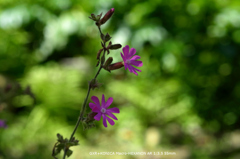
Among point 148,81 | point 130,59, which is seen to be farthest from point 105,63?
point 148,81

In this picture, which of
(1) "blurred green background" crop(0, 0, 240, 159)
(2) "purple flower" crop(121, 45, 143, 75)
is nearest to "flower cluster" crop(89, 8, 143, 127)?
(2) "purple flower" crop(121, 45, 143, 75)

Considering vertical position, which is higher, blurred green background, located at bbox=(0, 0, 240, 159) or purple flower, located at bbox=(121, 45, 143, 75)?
blurred green background, located at bbox=(0, 0, 240, 159)

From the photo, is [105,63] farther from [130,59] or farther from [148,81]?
[148,81]

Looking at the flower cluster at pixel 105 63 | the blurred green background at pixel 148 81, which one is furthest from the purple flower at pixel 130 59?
the blurred green background at pixel 148 81

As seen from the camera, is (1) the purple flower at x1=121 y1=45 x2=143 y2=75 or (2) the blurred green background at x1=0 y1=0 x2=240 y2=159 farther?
(2) the blurred green background at x1=0 y1=0 x2=240 y2=159

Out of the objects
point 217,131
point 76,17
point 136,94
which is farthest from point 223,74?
point 76,17

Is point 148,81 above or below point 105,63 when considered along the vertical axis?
above

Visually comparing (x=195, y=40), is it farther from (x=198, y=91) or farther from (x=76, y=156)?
(x=76, y=156)

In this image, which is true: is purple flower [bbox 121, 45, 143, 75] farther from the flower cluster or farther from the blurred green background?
the blurred green background

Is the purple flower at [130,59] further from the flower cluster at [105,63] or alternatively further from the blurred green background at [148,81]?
the blurred green background at [148,81]
